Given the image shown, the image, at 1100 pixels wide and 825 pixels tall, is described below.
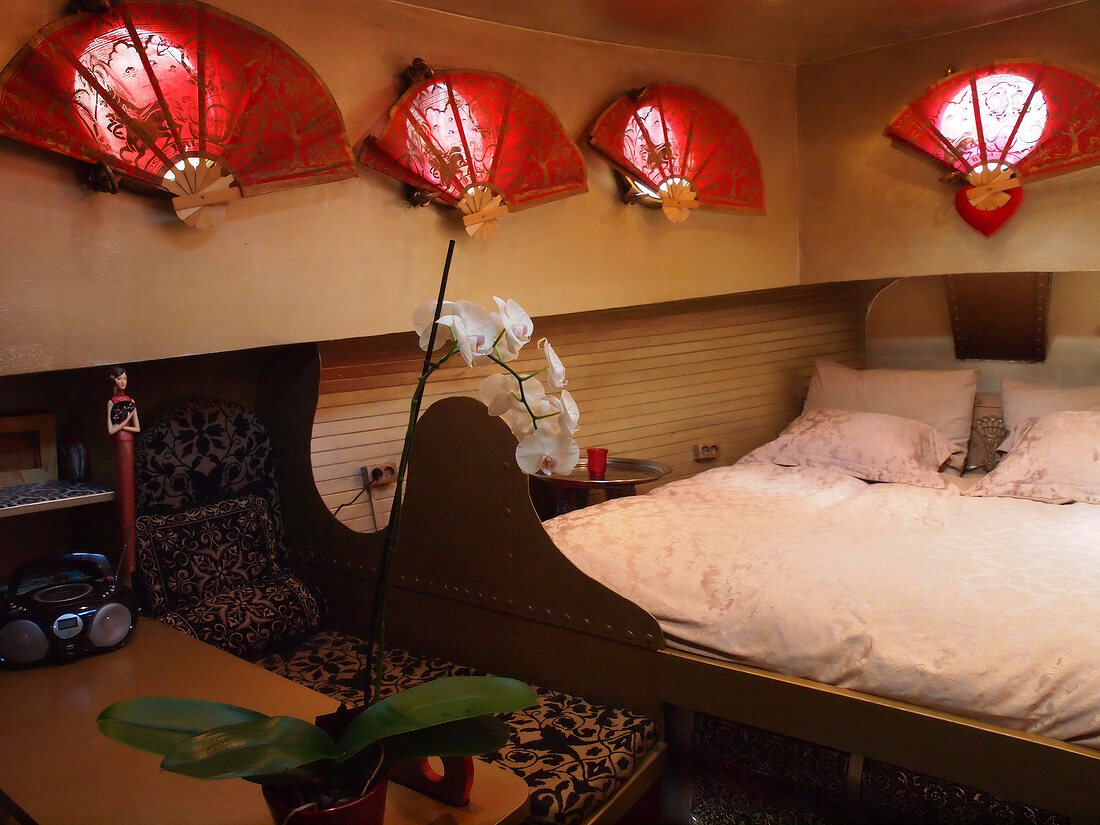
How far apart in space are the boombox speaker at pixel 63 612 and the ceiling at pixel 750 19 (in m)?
1.94

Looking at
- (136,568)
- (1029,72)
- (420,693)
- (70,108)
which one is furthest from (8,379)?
(1029,72)

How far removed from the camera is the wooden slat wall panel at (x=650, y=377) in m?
3.09

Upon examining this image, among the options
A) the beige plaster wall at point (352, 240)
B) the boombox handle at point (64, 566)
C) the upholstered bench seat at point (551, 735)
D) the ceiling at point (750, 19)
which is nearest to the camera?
the upholstered bench seat at point (551, 735)

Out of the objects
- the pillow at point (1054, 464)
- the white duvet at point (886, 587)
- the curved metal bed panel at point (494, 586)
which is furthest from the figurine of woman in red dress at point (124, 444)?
the pillow at point (1054, 464)

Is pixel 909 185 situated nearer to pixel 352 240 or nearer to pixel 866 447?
pixel 866 447

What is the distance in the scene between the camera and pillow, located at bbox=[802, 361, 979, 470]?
3893 millimetres

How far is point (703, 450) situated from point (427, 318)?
3.14 meters

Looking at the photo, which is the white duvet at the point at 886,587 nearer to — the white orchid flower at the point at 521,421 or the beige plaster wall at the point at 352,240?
the beige plaster wall at the point at 352,240

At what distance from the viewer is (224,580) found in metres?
2.81

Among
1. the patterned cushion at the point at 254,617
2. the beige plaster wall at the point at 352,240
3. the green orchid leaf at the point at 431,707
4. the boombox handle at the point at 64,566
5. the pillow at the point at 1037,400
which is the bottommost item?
the patterned cushion at the point at 254,617

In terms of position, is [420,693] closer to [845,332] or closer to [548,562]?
[548,562]

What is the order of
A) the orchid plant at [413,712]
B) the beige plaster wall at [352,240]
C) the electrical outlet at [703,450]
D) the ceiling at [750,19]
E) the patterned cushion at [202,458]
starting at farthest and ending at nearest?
the electrical outlet at [703,450] → the ceiling at [750,19] → the patterned cushion at [202,458] → the beige plaster wall at [352,240] → the orchid plant at [413,712]

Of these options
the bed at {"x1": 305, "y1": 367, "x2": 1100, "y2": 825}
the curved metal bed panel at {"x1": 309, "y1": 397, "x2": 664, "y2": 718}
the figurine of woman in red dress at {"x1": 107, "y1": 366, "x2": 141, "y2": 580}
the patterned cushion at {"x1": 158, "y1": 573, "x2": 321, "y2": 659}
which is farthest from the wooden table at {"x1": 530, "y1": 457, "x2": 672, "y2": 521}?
the figurine of woman in red dress at {"x1": 107, "y1": 366, "x2": 141, "y2": 580}

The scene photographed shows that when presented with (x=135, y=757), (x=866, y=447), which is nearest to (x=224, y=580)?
(x=135, y=757)
